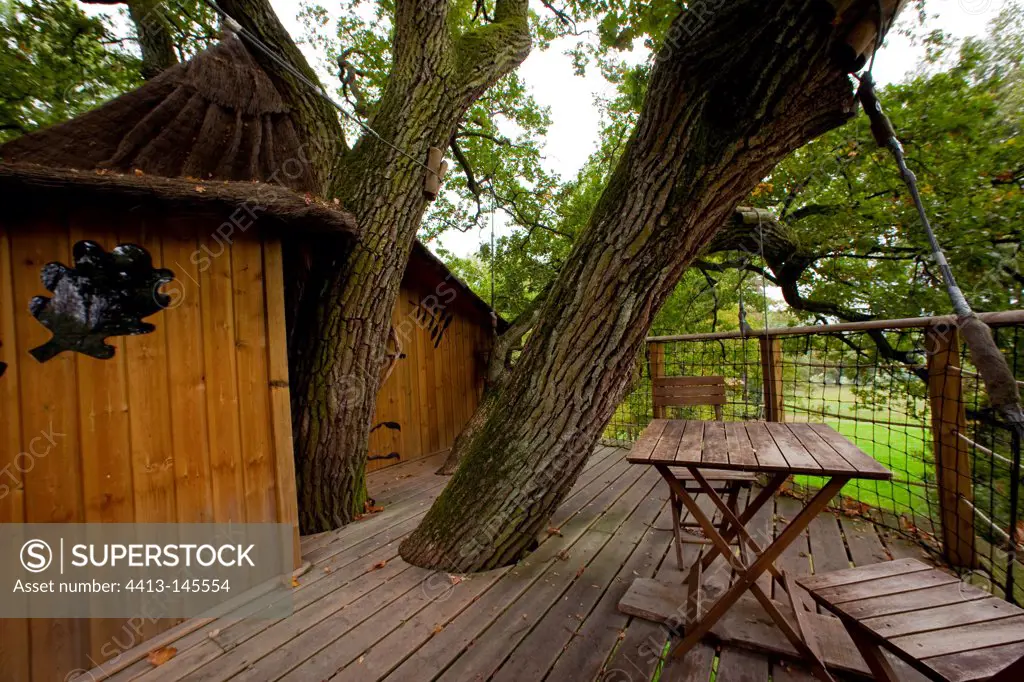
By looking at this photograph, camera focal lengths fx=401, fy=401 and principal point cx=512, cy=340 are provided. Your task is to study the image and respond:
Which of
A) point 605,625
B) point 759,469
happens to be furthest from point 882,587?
point 605,625

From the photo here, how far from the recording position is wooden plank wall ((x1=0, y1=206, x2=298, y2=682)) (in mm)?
1585

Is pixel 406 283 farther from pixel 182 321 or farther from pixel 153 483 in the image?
pixel 153 483

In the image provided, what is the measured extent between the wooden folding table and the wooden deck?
0.15 meters

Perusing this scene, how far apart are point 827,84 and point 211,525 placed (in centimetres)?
334

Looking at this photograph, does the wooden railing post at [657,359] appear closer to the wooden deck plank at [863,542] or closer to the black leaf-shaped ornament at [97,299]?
the wooden deck plank at [863,542]

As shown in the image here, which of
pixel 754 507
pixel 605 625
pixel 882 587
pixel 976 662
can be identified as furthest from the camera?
pixel 754 507

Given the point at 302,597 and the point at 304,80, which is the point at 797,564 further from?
the point at 304,80

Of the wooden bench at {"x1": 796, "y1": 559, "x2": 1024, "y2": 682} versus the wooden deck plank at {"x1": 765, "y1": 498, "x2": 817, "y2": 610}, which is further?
the wooden deck plank at {"x1": 765, "y1": 498, "x2": 817, "y2": 610}

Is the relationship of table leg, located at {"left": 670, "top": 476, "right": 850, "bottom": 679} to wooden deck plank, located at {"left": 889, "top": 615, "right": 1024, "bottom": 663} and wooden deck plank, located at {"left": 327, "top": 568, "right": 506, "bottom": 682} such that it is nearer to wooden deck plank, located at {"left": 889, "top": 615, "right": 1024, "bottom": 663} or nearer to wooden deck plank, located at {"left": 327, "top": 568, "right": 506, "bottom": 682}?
wooden deck plank, located at {"left": 889, "top": 615, "right": 1024, "bottom": 663}

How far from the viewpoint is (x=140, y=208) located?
187 centimetres

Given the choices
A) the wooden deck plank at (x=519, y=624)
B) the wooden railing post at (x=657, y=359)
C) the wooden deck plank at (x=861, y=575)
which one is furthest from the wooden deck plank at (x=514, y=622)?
the wooden railing post at (x=657, y=359)

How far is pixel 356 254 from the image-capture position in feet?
9.24

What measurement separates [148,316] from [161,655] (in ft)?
4.76

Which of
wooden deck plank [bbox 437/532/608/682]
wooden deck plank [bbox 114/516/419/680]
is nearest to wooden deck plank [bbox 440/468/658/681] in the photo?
wooden deck plank [bbox 437/532/608/682]
